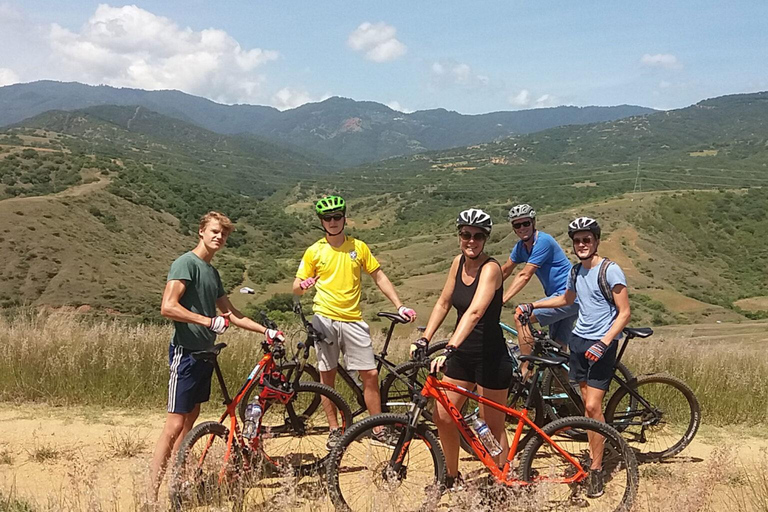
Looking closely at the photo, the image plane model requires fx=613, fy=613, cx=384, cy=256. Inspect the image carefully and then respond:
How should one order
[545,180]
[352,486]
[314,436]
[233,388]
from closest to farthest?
[352,486] < [314,436] < [233,388] < [545,180]

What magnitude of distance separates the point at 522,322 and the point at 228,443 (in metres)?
2.63

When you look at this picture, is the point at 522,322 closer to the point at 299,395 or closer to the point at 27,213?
the point at 299,395

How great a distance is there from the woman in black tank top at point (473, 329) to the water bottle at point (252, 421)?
1.26 metres

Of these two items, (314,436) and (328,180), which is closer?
(314,436)

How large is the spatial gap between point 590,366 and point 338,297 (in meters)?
2.01

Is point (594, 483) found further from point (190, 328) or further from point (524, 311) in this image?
point (190, 328)

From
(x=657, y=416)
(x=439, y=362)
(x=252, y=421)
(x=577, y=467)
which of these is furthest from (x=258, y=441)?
(x=657, y=416)

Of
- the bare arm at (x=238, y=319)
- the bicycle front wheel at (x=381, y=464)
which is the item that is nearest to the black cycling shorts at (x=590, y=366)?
the bicycle front wheel at (x=381, y=464)

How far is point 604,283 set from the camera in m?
4.52

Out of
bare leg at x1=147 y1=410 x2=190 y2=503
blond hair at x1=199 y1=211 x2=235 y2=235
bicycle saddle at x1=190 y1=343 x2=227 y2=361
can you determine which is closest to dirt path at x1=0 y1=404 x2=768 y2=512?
bare leg at x1=147 y1=410 x2=190 y2=503

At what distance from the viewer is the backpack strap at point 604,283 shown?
4.52m

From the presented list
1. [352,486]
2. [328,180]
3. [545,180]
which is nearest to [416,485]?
[352,486]

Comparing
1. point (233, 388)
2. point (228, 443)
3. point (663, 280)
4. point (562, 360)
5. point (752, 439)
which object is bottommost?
point (663, 280)

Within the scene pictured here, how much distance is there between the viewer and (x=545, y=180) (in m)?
132
